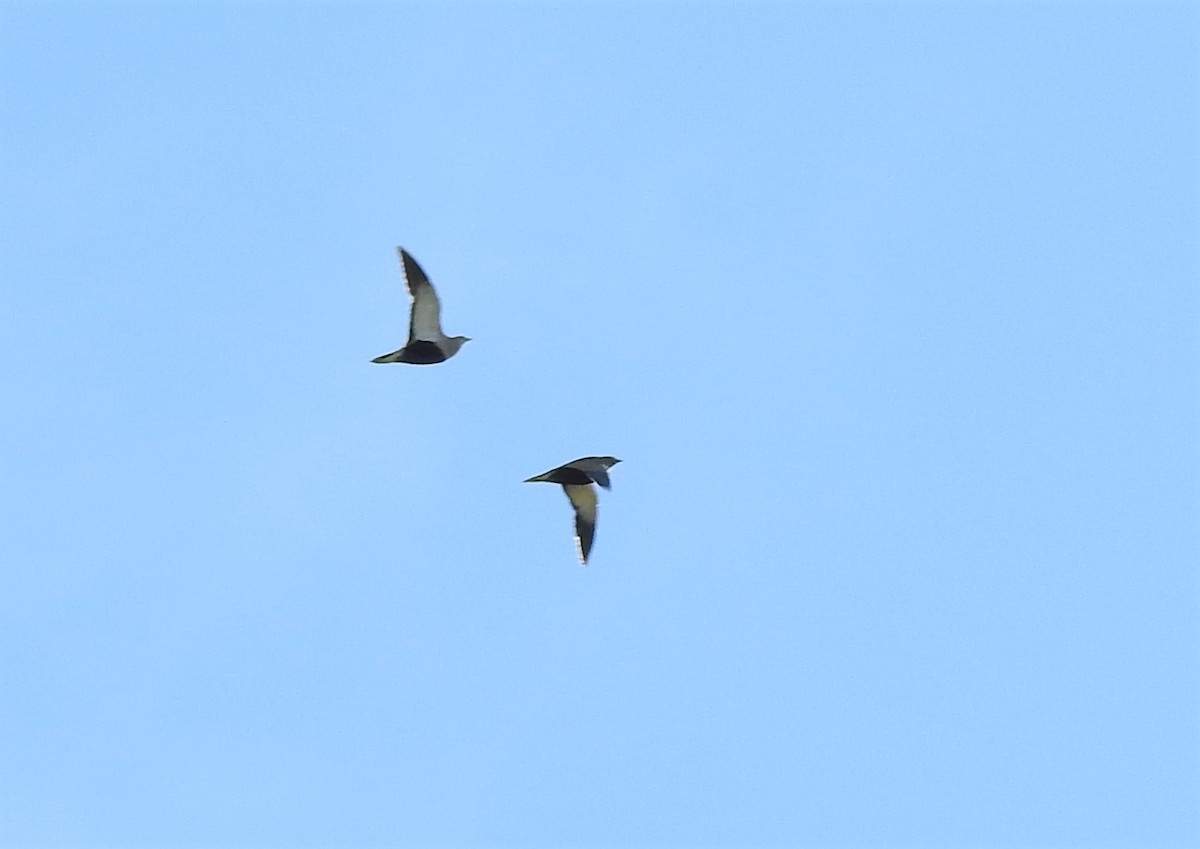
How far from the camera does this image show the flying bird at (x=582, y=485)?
47.4 m

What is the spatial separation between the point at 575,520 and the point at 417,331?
225 inches

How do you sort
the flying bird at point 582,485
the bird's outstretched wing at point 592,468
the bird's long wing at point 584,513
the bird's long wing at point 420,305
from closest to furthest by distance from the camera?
the bird's long wing at point 420,305 < the bird's outstretched wing at point 592,468 < the flying bird at point 582,485 < the bird's long wing at point 584,513

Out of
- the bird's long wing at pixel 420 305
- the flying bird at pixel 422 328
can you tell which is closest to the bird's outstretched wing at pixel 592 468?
the flying bird at pixel 422 328

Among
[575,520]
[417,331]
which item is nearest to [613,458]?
[575,520]

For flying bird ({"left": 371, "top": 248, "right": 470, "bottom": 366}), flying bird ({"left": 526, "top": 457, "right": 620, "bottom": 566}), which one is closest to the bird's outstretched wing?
flying bird ({"left": 526, "top": 457, "right": 620, "bottom": 566})

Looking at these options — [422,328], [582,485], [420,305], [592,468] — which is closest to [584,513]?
[582,485]

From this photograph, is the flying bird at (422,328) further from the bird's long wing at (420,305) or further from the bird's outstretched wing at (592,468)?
the bird's outstretched wing at (592,468)

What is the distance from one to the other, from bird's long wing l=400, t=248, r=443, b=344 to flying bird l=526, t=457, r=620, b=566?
148 inches

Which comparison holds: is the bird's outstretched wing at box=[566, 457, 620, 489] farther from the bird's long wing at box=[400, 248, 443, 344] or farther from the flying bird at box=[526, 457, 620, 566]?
the bird's long wing at box=[400, 248, 443, 344]

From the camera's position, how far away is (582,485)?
48.4m

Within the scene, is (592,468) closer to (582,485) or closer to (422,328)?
(582,485)

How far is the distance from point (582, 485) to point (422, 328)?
5.15 meters

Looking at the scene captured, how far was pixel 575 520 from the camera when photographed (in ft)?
160

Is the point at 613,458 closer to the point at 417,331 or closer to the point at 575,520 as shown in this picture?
the point at 575,520
